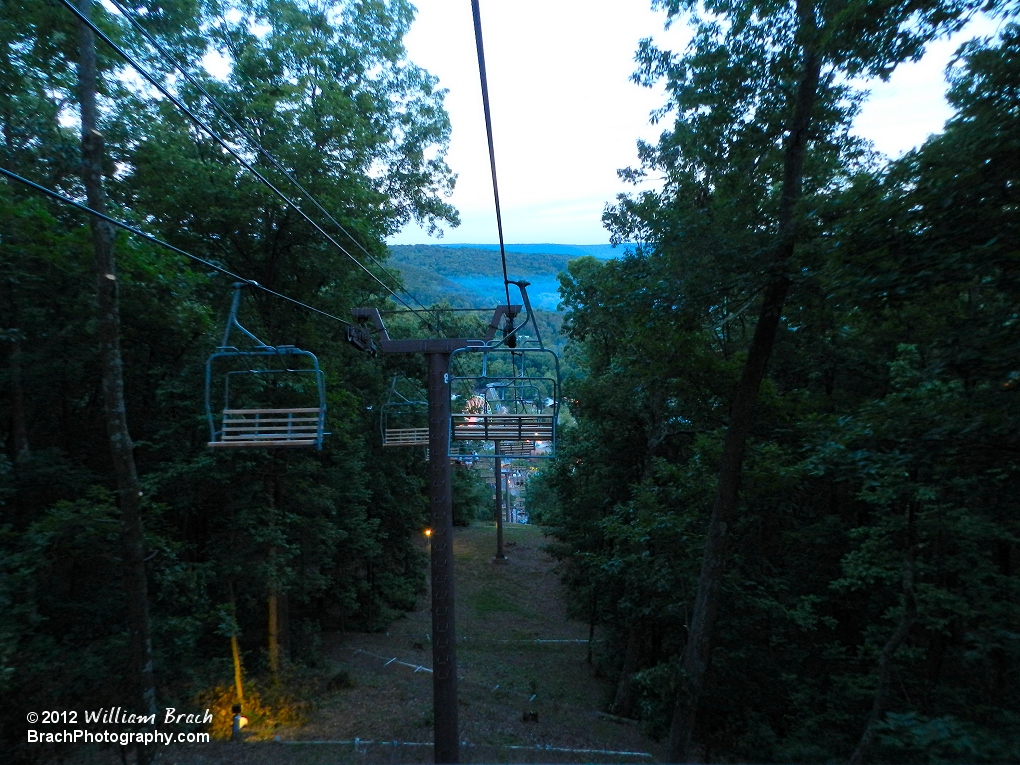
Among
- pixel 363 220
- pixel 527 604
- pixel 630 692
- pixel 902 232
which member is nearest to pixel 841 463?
pixel 902 232

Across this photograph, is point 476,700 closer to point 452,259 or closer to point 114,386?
point 114,386

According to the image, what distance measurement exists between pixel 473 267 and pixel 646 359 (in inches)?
751

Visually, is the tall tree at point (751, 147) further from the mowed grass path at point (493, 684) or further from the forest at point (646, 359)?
the mowed grass path at point (493, 684)

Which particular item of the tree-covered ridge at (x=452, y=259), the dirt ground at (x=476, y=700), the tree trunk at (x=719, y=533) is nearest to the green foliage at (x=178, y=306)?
the dirt ground at (x=476, y=700)

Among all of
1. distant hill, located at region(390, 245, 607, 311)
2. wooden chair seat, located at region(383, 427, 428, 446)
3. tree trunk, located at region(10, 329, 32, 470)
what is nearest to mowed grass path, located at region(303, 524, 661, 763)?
wooden chair seat, located at region(383, 427, 428, 446)

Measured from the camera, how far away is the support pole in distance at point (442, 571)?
6.10 m

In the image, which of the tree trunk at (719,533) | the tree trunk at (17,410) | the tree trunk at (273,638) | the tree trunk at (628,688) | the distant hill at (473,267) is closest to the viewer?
the tree trunk at (719,533)

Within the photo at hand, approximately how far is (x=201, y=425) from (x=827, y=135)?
10.3 meters

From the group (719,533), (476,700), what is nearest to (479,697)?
(476,700)

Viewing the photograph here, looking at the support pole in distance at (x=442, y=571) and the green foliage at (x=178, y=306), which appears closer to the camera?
the support pole in distance at (x=442, y=571)

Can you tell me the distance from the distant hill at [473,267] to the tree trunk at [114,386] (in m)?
7.53

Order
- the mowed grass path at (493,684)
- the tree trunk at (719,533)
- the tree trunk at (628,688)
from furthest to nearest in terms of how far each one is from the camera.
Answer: the tree trunk at (628,688), the mowed grass path at (493,684), the tree trunk at (719,533)

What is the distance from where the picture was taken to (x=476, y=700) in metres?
14.6

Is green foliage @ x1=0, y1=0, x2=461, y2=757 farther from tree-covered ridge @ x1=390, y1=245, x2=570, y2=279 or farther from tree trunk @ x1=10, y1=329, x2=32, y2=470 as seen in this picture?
tree-covered ridge @ x1=390, y1=245, x2=570, y2=279
